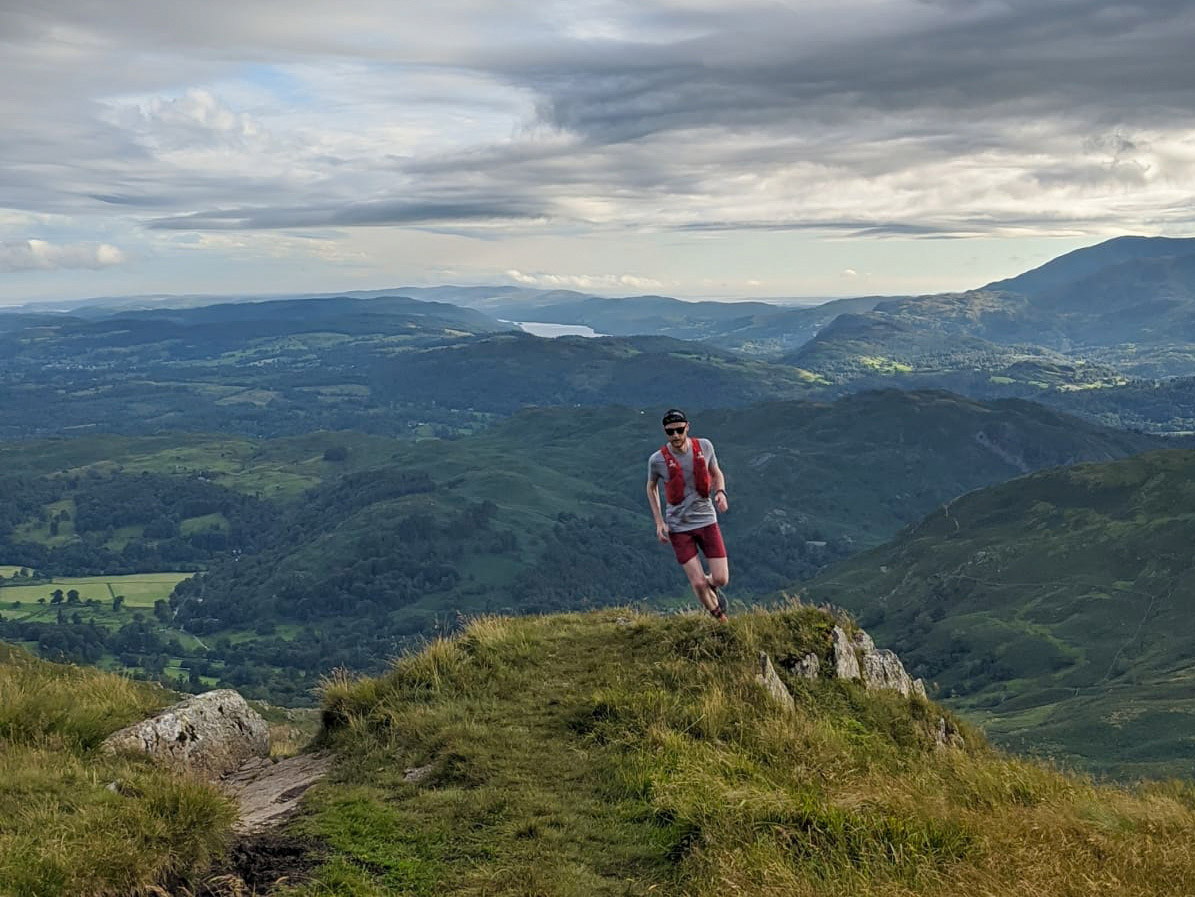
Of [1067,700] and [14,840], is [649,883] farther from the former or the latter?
[1067,700]

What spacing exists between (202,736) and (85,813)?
525 cm

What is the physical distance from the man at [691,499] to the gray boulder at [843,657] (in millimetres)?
2316

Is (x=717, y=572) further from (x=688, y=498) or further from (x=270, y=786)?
(x=270, y=786)

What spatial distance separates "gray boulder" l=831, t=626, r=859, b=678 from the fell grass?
1116 cm

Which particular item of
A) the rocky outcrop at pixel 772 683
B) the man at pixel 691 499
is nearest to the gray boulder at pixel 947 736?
the rocky outcrop at pixel 772 683

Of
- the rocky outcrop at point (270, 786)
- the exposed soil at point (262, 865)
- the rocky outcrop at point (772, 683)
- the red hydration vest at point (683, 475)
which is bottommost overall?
the rocky outcrop at point (270, 786)

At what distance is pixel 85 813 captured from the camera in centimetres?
973

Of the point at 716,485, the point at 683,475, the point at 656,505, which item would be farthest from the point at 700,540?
the point at 656,505

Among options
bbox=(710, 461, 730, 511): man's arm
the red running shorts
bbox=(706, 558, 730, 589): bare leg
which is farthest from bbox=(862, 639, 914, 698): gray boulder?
bbox=(710, 461, 730, 511): man's arm

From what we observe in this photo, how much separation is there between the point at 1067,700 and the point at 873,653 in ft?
484

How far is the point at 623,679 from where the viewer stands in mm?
15508

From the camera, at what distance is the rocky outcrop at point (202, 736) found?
13.6 metres

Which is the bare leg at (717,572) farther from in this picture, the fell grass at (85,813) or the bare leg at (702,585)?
the fell grass at (85,813)

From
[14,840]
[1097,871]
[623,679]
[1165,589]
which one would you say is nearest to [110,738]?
[14,840]
